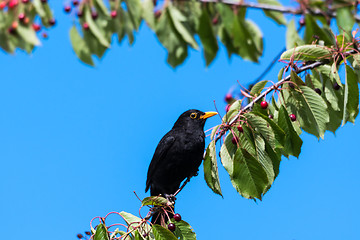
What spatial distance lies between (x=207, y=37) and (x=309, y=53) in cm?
107

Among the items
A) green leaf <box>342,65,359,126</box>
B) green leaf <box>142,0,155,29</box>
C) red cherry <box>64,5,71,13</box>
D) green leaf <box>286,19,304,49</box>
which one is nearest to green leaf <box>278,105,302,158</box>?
green leaf <box>342,65,359,126</box>

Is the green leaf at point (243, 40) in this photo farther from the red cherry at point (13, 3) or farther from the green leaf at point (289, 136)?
the red cherry at point (13, 3)

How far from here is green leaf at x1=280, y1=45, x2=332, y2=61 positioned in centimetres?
430

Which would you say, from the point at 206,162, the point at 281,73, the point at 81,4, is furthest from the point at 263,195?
the point at 81,4

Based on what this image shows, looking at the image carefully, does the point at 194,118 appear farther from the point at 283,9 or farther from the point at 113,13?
the point at 113,13

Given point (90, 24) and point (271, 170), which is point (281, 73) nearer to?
point (271, 170)

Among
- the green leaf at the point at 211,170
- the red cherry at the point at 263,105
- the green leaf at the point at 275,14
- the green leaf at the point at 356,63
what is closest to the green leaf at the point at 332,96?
the green leaf at the point at 356,63

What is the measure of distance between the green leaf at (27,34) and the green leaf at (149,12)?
881 mm

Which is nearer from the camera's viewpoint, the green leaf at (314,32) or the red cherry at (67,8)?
the red cherry at (67,8)

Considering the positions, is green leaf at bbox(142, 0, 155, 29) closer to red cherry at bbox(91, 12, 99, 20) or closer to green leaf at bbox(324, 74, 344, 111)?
red cherry at bbox(91, 12, 99, 20)

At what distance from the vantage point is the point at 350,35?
4.36 metres

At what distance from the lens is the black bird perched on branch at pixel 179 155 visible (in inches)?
258

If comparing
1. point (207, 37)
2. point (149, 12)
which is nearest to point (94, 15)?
point (149, 12)

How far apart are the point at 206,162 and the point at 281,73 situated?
119cm
